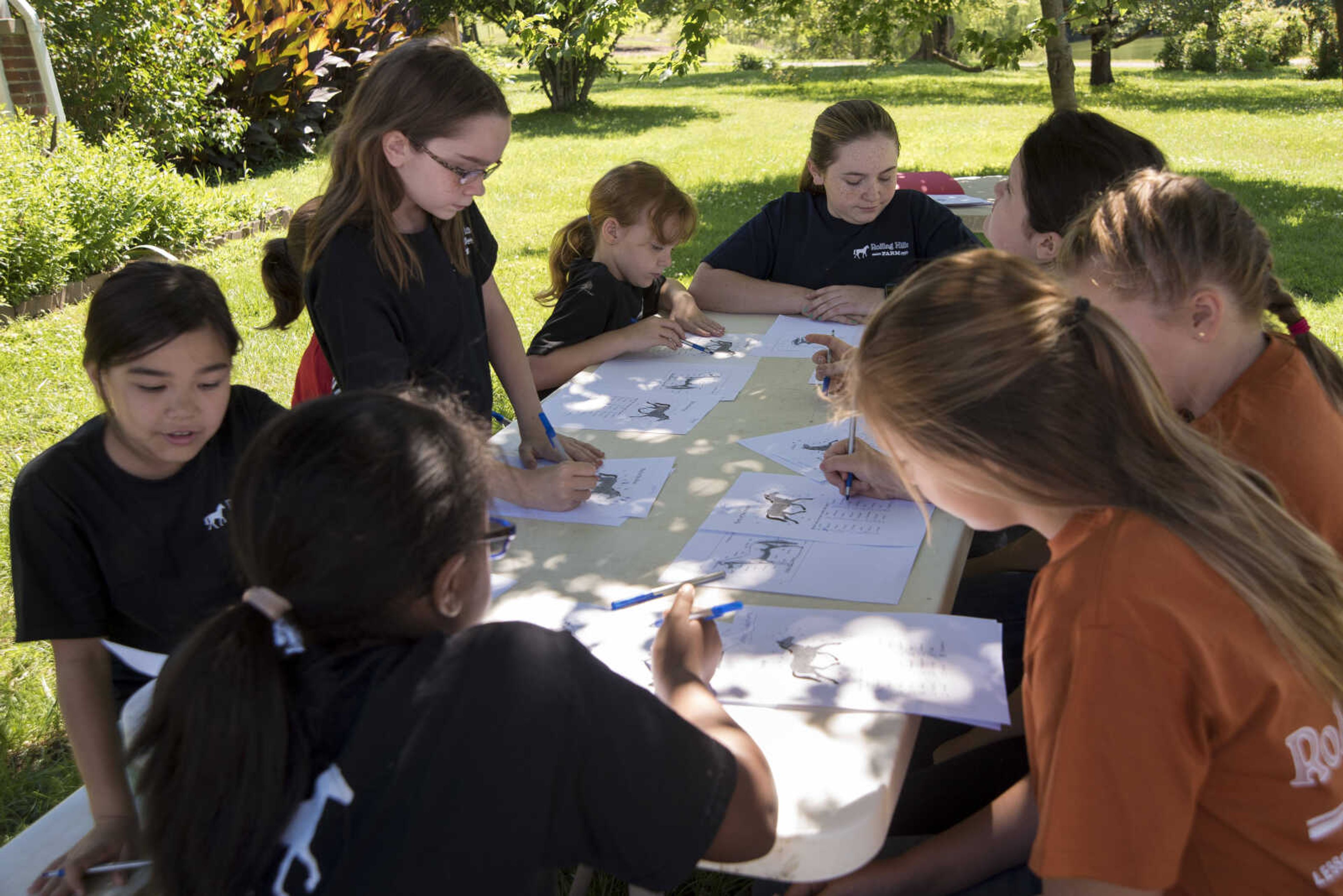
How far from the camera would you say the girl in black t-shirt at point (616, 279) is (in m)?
2.92

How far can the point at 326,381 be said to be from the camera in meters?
2.82

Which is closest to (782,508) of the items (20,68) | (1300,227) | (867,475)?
(867,475)

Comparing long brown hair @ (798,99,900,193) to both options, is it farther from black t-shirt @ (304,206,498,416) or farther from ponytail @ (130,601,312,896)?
ponytail @ (130,601,312,896)

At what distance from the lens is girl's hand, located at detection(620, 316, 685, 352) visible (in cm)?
289

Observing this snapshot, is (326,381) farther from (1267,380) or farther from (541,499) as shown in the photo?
(1267,380)

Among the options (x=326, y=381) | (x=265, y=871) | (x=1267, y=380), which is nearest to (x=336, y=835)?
(x=265, y=871)

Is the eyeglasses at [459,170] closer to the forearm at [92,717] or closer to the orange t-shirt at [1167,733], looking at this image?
the forearm at [92,717]

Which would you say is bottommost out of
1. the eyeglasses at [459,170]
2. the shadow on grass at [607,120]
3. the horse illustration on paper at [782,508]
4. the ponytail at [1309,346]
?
the horse illustration on paper at [782,508]

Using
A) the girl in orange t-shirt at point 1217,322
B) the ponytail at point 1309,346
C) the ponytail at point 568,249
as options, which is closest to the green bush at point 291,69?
the ponytail at point 568,249

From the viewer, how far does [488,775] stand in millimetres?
974

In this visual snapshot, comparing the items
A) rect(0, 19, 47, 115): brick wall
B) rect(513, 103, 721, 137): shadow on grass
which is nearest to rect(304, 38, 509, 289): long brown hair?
rect(0, 19, 47, 115): brick wall

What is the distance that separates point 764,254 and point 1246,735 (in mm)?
2612

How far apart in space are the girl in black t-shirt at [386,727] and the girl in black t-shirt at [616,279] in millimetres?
1828

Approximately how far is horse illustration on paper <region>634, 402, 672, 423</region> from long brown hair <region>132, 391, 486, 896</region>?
1.33m
